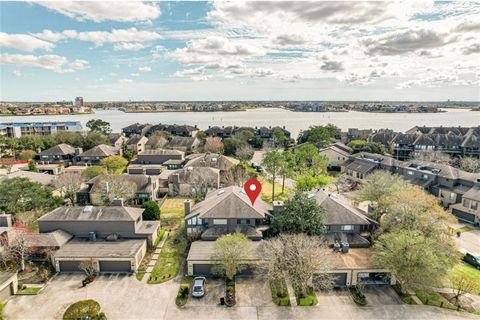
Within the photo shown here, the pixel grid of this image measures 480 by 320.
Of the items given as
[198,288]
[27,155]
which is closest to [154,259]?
[198,288]

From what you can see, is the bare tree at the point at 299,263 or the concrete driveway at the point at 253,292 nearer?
the concrete driveway at the point at 253,292

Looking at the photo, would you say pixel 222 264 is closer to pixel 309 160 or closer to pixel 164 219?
pixel 164 219

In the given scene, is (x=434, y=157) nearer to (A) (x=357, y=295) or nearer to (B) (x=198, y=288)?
(A) (x=357, y=295)

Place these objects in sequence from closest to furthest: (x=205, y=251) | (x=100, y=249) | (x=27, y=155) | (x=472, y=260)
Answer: (x=205, y=251) < (x=100, y=249) < (x=472, y=260) < (x=27, y=155)

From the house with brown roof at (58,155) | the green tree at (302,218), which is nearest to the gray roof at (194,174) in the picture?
the green tree at (302,218)

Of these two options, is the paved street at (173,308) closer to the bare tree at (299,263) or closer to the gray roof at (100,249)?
the bare tree at (299,263)

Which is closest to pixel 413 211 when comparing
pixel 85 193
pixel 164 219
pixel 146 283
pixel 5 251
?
pixel 146 283
